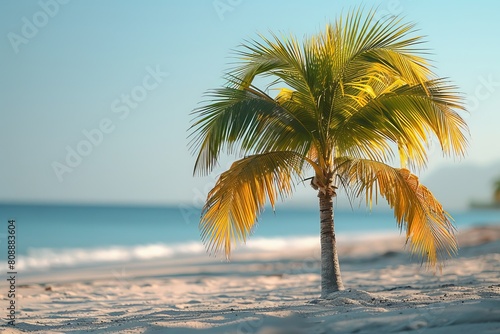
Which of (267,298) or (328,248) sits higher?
(328,248)

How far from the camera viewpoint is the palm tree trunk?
894cm

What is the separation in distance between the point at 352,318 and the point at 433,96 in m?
3.70

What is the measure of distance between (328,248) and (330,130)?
1673mm

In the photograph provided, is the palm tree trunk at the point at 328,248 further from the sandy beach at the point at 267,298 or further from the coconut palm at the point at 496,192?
the coconut palm at the point at 496,192

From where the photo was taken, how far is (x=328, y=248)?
8.95 metres

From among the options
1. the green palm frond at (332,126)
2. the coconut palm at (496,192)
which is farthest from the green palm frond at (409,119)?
the coconut palm at (496,192)

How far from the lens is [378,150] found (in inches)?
358

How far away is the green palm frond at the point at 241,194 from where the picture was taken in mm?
8492

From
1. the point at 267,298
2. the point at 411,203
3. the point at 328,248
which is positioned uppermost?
the point at 411,203

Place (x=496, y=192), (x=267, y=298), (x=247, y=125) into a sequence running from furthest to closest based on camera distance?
(x=496, y=192) → (x=267, y=298) → (x=247, y=125)

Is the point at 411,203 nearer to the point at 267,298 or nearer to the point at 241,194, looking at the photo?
the point at 241,194

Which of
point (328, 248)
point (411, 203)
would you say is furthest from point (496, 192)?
point (328, 248)

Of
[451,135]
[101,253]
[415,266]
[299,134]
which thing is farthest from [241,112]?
→ [101,253]

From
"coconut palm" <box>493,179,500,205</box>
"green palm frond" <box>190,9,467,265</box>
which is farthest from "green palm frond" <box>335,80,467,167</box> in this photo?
"coconut palm" <box>493,179,500,205</box>
